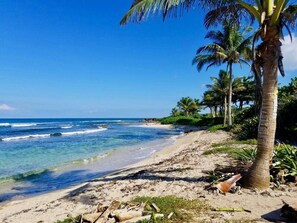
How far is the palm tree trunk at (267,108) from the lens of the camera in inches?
257

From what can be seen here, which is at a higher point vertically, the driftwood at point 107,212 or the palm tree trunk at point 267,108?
the palm tree trunk at point 267,108

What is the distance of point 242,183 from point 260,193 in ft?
1.85

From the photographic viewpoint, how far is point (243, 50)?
1052 inches

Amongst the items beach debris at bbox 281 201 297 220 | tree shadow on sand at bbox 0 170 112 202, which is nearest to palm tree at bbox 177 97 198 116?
tree shadow on sand at bbox 0 170 112 202

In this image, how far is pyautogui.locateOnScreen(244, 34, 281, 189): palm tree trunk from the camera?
6527 millimetres

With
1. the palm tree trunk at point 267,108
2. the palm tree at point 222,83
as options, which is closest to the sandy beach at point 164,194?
the palm tree trunk at point 267,108

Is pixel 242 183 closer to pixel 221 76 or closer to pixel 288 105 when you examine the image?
pixel 288 105

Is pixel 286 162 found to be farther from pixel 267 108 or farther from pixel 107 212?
pixel 107 212

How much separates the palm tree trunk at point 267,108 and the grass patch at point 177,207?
1609 mm

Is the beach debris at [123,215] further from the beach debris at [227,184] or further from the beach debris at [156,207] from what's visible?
the beach debris at [227,184]

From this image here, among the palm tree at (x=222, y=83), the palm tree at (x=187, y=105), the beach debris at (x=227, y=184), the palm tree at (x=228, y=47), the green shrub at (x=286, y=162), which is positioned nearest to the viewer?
the beach debris at (x=227, y=184)

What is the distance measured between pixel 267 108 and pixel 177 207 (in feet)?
9.42

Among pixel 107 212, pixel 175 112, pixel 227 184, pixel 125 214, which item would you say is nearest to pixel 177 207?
pixel 125 214

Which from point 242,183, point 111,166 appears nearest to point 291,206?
point 242,183
